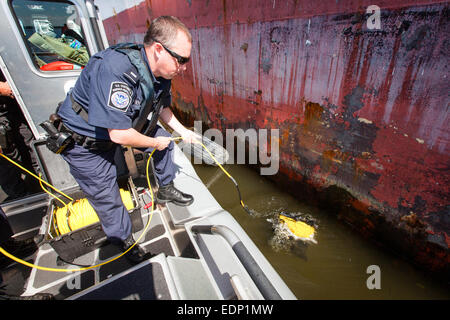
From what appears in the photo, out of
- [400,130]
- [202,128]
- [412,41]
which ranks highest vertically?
[412,41]

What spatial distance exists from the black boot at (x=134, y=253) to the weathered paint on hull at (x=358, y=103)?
8.34 ft

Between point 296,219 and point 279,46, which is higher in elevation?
point 279,46

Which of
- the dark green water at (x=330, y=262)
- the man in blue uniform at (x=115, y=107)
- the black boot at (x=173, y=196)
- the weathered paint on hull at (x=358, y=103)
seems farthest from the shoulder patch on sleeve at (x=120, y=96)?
the dark green water at (x=330, y=262)

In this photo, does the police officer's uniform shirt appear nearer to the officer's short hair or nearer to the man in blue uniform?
the man in blue uniform

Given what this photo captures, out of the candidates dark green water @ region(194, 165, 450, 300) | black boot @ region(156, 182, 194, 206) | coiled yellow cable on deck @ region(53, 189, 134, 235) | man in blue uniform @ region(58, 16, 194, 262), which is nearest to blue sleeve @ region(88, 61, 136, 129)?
man in blue uniform @ region(58, 16, 194, 262)

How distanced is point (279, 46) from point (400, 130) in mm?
1906

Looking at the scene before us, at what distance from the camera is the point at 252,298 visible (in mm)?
958

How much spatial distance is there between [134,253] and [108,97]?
1.49m

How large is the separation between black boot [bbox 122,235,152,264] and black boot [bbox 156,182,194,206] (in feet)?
1.56

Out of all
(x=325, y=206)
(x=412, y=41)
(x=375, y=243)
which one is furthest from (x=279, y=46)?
(x=375, y=243)

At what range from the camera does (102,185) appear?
1671mm

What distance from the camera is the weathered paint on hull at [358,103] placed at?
182 centimetres

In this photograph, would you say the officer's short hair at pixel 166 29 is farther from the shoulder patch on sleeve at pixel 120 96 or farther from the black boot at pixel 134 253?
the black boot at pixel 134 253
